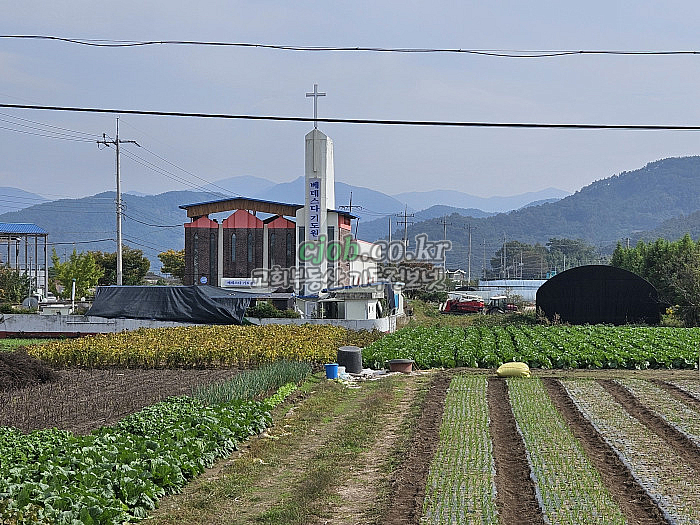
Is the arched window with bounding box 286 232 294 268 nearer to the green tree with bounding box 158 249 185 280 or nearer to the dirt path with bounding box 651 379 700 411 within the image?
the dirt path with bounding box 651 379 700 411

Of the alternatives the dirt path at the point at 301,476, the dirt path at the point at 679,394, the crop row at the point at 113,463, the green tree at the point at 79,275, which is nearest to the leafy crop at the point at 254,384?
the dirt path at the point at 301,476

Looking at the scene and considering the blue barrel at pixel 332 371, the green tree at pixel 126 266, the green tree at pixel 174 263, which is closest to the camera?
the blue barrel at pixel 332 371

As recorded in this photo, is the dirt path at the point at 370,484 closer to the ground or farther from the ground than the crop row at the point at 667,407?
closer to the ground

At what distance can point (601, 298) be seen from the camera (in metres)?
46.4

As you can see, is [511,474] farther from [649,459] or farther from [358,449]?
[358,449]

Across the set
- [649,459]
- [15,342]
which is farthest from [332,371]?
[15,342]

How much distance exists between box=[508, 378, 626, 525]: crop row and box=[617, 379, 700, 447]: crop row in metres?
2.05

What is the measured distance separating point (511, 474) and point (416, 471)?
51.2 inches

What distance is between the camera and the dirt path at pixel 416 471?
30.3ft

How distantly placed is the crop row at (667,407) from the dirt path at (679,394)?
17 cm

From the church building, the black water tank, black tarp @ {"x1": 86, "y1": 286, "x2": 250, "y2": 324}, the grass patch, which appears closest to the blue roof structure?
the church building

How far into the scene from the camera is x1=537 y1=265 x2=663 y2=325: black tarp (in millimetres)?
45906

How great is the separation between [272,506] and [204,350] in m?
17.7

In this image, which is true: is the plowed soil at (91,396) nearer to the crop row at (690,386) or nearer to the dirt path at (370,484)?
the dirt path at (370,484)
